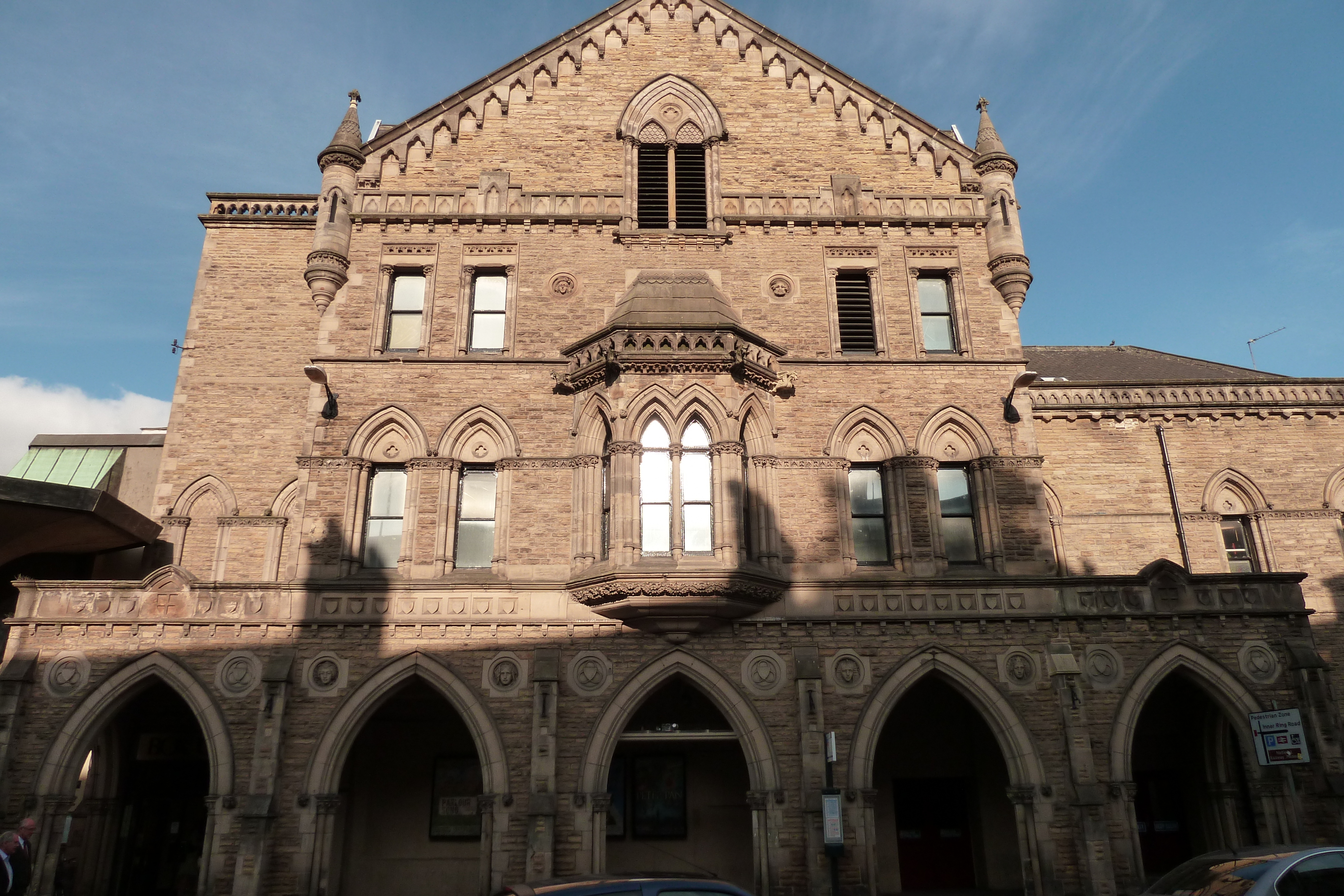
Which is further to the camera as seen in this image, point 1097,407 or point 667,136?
point 1097,407

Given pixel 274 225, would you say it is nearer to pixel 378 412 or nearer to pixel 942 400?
pixel 378 412

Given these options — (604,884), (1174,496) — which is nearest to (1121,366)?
(1174,496)

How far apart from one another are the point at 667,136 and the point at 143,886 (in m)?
17.8

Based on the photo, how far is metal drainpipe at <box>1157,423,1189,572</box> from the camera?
20.8 m

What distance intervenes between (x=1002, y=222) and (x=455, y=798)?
15016 mm

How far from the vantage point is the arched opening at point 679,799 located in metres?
16.6

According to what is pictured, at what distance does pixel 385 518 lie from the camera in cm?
1641

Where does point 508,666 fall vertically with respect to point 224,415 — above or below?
below

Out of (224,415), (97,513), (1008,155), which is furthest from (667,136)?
(97,513)

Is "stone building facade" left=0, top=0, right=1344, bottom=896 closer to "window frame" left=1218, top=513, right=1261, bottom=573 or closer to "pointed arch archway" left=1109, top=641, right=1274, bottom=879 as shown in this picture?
"pointed arch archway" left=1109, top=641, right=1274, bottom=879

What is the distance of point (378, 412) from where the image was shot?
1673 centimetres

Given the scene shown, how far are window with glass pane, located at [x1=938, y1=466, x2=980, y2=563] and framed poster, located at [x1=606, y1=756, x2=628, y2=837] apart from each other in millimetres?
7090

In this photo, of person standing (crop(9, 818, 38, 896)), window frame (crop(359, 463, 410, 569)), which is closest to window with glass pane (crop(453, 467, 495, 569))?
window frame (crop(359, 463, 410, 569))

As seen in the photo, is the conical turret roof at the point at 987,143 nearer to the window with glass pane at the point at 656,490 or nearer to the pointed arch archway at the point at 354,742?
the window with glass pane at the point at 656,490
